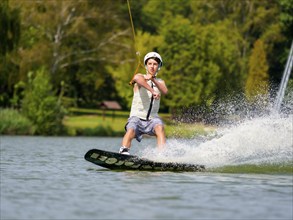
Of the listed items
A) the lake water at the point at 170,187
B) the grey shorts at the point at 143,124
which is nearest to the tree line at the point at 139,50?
the lake water at the point at 170,187

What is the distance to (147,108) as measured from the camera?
1675 cm

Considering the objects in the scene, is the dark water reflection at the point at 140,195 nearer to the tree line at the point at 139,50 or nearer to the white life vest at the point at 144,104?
the white life vest at the point at 144,104

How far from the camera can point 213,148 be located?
17594 millimetres

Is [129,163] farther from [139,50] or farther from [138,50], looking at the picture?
[139,50]

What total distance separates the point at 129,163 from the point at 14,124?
33.5 m

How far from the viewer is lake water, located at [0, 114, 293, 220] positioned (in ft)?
36.8

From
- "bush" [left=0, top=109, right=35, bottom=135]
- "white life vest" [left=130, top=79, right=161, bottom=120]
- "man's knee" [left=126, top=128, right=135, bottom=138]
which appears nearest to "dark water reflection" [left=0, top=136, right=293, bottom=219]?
"man's knee" [left=126, top=128, right=135, bottom=138]

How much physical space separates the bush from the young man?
32196 millimetres

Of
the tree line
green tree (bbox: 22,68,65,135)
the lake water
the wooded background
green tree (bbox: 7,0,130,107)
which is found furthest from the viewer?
green tree (bbox: 7,0,130,107)

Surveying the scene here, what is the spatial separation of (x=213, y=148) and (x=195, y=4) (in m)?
67.5

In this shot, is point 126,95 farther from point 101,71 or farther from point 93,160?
point 93,160

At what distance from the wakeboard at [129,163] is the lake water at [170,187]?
0.67ft

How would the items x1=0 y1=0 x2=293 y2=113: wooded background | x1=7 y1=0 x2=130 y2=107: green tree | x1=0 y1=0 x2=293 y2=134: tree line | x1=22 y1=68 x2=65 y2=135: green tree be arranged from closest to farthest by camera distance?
x1=22 y1=68 x2=65 y2=135: green tree → x1=0 y1=0 x2=293 y2=113: wooded background → x1=0 y1=0 x2=293 y2=134: tree line → x1=7 y1=0 x2=130 y2=107: green tree

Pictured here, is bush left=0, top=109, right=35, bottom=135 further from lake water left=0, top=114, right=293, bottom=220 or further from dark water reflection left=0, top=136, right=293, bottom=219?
dark water reflection left=0, top=136, right=293, bottom=219
